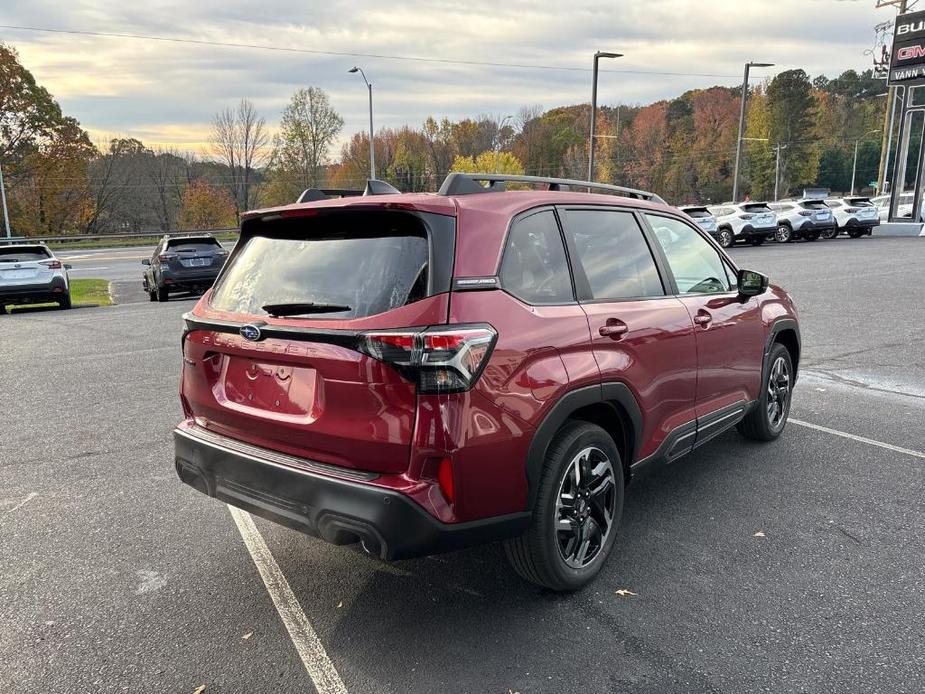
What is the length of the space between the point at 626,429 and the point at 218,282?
2165 mm

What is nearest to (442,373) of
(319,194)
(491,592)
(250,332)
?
(250,332)

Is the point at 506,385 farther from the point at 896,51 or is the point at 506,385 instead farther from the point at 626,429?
the point at 896,51

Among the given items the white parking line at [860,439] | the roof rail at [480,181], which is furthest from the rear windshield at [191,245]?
the roof rail at [480,181]

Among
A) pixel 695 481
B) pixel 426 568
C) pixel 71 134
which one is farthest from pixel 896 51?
pixel 71 134

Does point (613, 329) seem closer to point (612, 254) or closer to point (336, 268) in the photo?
point (612, 254)

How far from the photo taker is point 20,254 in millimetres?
14477

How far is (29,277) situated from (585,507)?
590 inches

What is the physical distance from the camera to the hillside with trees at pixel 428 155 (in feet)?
163

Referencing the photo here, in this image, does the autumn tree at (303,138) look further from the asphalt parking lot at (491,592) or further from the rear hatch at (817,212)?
the asphalt parking lot at (491,592)

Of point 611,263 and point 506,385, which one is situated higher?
point 611,263

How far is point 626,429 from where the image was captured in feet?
10.8

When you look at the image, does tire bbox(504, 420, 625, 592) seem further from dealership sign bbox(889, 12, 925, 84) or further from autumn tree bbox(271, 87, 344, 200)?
autumn tree bbox(271, 87, 344, 200)

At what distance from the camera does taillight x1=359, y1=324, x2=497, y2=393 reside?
2.41 metres

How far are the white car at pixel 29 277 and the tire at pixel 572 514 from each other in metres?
14.7
